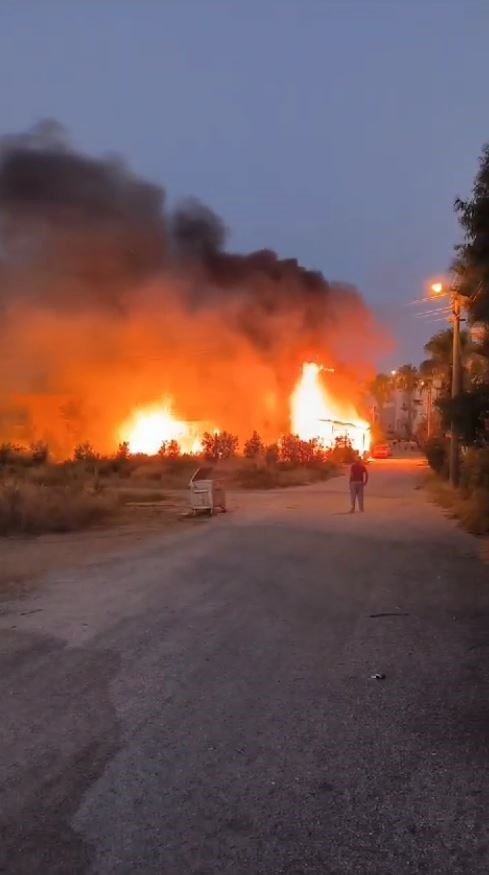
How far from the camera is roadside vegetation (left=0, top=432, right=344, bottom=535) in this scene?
18.7 meters

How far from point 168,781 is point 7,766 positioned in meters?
0.92

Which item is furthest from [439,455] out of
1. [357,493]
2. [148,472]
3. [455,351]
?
[357,493]

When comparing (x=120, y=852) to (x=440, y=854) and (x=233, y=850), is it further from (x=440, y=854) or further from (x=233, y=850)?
(x=440, y=854)

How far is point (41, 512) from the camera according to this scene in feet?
60.4

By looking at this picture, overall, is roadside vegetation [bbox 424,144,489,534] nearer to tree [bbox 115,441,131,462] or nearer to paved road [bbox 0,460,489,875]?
paved road [bbox 0,460,489,875]

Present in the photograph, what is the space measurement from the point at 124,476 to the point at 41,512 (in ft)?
74.9

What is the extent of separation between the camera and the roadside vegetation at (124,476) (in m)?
18.7

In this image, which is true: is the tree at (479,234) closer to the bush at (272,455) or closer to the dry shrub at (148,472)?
the dry shrub at (148,472)

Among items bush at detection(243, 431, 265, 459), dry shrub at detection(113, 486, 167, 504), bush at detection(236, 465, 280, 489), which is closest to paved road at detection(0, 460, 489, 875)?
dry shrub at detection(113, 486, 167, 504)

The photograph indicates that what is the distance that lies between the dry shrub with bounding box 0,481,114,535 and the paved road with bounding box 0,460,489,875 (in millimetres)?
7728

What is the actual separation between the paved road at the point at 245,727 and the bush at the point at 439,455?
25347mm

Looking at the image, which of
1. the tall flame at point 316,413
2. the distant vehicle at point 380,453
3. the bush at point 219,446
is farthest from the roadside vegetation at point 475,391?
the distant vehicle at point 380,453

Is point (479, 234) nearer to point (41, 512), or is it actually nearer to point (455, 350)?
point (41, 512)

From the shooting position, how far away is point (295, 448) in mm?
52219
